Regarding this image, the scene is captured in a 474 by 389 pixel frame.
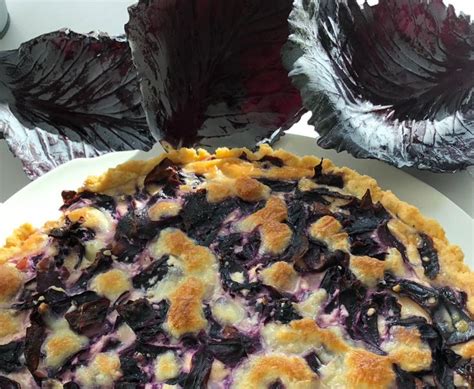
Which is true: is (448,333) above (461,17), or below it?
below

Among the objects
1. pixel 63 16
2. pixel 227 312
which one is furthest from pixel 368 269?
pixel 63 16

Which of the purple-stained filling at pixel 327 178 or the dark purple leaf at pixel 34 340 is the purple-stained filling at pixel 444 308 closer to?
the purple-stained filling at pixel 327 178

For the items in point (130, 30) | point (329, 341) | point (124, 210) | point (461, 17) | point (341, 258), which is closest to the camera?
point (329, 341)

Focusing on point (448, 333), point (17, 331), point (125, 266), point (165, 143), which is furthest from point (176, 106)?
point (448, 333)

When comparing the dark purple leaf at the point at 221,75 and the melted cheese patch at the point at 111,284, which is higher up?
the dark purple leaf at the point at 221,75

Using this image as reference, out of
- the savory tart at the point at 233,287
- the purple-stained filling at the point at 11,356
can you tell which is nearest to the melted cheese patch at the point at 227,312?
the savory tart at the point at 233,287

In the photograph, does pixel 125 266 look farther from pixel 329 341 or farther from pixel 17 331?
pixel 329 341

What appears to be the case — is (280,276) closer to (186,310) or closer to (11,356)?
(186,310)
